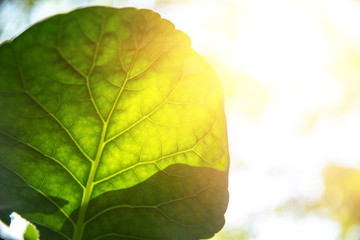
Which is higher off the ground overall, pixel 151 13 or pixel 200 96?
pixel 151 13

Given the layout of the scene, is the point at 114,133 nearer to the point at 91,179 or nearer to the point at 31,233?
the point at 91,179

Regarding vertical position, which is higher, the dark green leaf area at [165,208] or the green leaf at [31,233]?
the dark green leaf area at [165,208]

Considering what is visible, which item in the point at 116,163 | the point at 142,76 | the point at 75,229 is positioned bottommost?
the point at 75,229

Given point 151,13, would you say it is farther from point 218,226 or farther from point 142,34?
point 218,226

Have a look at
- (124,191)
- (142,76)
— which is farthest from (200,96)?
(124,191)

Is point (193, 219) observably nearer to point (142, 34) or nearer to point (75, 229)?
point (75, 229)

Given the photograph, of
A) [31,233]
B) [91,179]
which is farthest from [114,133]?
[31,233]

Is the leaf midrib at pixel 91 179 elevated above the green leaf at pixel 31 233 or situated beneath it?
elevated above

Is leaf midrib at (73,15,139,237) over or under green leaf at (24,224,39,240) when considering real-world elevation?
over
